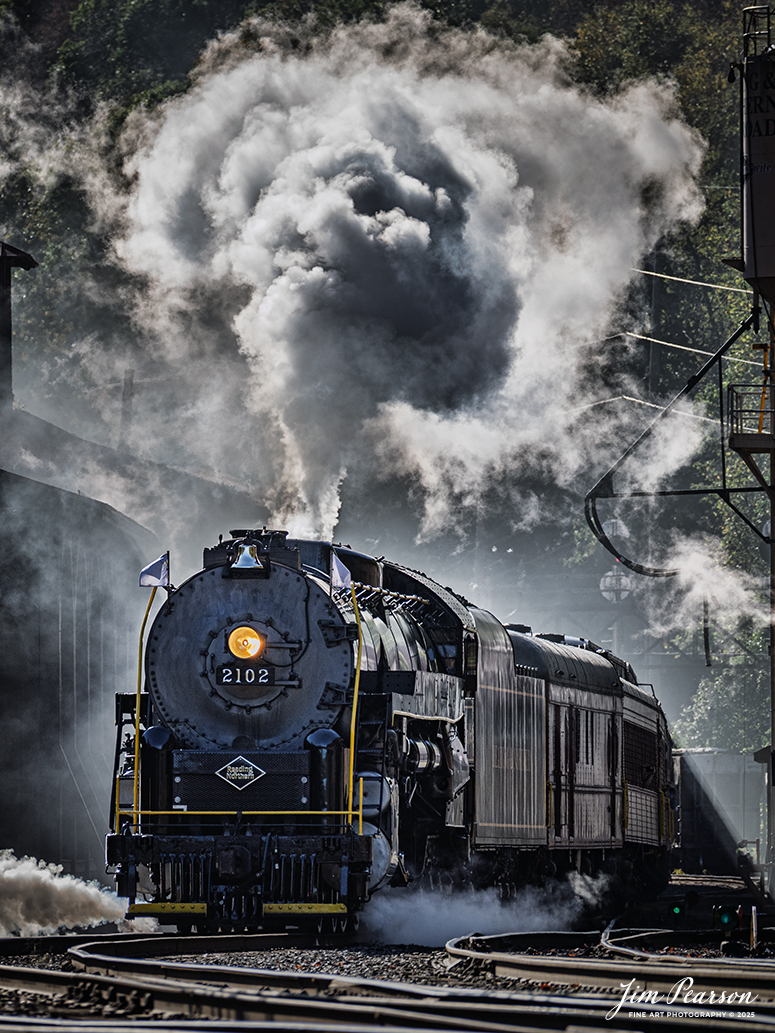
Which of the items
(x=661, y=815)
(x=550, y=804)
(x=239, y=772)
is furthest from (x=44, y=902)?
(x=661, y=815)

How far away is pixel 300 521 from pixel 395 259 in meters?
4.47

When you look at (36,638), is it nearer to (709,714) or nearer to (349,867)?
(349,867)

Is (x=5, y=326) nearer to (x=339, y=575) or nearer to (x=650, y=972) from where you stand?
(x=339, y=575)

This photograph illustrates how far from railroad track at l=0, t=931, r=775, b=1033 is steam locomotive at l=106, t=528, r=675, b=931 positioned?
2238 mm

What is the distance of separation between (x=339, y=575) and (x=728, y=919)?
3.92 meters

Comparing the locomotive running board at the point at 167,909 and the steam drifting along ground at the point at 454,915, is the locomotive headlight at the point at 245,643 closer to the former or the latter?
the locomotive running board at the point at 167,909

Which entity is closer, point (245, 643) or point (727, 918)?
point (727, 918)

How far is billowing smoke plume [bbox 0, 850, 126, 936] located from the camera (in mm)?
12953

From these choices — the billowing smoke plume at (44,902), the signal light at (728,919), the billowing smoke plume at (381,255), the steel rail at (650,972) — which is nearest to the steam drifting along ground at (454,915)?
the signal light at (728,919)

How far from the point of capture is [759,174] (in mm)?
17734

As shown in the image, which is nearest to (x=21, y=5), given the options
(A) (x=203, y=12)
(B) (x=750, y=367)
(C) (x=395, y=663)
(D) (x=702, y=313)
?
(A) (x=203, y=12)

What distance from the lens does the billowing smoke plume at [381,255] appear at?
65.1 feet

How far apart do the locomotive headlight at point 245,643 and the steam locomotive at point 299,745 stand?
14 mm

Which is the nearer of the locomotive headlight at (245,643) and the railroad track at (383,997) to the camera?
the railroad track at (383,997)
